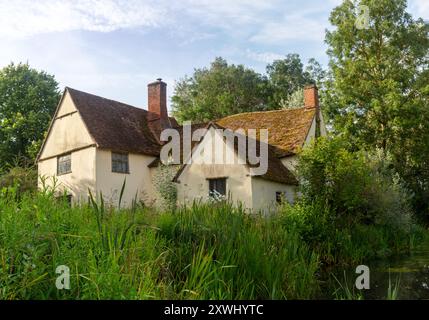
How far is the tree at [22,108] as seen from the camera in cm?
3412

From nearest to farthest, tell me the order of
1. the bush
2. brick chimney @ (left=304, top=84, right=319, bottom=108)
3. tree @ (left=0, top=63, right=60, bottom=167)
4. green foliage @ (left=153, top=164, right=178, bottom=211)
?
the bush
green foliage @ (left=153, top=164, right=178, bottom=211)
brick chimney @ (left=304, top=84, right=319, bottom=108)
tree @ (left=0, top=63, right=60, bottom=167)

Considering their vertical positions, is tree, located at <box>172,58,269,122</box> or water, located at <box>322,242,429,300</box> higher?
tree, located at <box>172,58,269,122</box>

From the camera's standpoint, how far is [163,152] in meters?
25.3

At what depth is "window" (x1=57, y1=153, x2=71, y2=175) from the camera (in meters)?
24.4

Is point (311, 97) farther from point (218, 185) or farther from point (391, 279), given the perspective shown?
point (391, 279)

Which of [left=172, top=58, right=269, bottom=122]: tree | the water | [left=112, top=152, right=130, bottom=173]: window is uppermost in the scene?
[left=172, top=58, right=269, bottom=122]: tree

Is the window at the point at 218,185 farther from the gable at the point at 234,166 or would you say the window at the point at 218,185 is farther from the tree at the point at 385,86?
the tree at the point at 385,86

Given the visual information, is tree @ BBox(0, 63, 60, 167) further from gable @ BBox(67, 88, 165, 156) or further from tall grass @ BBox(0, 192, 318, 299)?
tall grass @ BBox(0, 192, 318, 299)

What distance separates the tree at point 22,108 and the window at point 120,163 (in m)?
12.5

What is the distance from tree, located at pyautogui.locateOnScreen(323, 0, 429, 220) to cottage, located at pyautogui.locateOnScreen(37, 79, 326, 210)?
3.49 metres

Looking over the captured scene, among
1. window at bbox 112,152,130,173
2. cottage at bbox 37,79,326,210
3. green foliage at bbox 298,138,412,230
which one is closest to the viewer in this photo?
green foliage at bbox 298,138,412,230

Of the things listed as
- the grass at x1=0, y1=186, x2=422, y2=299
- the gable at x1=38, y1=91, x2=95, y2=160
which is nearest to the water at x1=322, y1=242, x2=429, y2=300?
the grass at x1=0, y1=186, x2=422, y2=299

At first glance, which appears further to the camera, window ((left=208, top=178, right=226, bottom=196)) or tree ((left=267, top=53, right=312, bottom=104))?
tree ((left=267, top=53, right=312, bottom=104))
